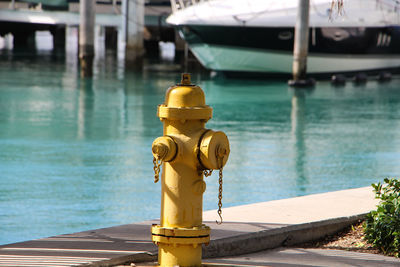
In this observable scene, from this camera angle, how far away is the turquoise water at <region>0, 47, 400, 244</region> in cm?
982

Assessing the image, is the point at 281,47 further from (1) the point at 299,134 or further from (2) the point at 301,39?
(1) the point at 299,134

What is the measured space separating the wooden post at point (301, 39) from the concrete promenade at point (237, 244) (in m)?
22.3

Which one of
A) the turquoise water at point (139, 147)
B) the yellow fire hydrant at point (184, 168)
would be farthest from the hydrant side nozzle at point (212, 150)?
the turquoise water at point (139, 147)

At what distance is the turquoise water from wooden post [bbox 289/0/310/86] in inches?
56.2

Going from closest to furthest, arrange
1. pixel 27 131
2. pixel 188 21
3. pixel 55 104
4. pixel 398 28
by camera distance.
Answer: pixel 27 131 → pixel 55 104 → pixel 188 21 → pixel 398 28

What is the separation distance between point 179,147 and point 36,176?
24.3 ft

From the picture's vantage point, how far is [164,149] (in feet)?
14.5

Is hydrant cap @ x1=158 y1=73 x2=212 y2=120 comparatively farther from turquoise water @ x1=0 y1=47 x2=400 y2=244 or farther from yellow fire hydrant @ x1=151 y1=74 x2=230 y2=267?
turquoise water @ x1=0 y1=47 x2=400 y2=244

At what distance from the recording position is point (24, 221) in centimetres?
889

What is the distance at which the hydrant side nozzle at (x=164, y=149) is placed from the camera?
4398 mm

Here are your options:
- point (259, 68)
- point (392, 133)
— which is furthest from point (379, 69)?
point (392, 133)

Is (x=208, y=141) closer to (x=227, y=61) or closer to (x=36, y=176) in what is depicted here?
(x=36, y=176)

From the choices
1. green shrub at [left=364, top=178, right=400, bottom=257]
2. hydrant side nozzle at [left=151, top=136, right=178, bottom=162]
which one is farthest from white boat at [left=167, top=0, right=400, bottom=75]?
hydrant side nozzle at [left=151, top=136, right=178, bottom=162]

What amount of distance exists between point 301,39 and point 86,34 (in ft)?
29.0
